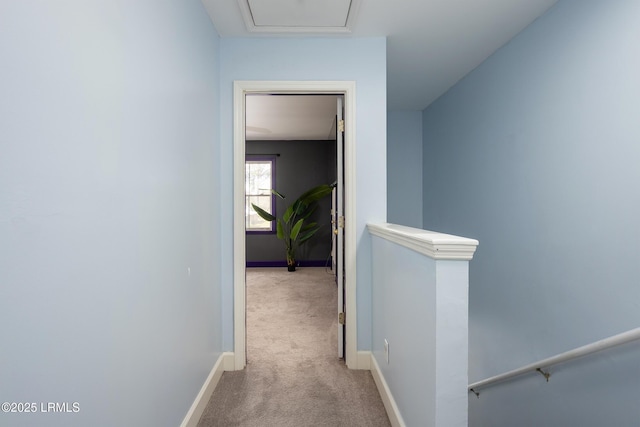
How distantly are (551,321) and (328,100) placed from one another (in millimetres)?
3068

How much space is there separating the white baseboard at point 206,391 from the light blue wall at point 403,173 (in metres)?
2.82

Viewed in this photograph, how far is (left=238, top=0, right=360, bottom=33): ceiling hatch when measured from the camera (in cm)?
196

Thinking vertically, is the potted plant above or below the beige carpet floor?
above

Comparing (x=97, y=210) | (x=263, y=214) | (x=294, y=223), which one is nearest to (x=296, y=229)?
(x=294, y=223)

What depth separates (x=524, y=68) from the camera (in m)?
2.38

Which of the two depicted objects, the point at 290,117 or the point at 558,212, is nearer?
the point at 558,212

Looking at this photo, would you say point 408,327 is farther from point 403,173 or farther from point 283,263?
point 283,263

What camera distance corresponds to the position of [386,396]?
1.87 m

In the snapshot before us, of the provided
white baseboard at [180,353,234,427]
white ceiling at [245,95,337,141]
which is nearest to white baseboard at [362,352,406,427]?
white baseboard at [180,353,234,427]

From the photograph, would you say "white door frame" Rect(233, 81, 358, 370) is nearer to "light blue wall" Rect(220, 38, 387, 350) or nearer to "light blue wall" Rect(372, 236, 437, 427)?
"light blue wall" Rect(220, 38, 387, 350)

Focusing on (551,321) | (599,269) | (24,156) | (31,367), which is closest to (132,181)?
(24,156)

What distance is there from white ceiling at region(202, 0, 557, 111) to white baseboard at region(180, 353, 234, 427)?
2166mm

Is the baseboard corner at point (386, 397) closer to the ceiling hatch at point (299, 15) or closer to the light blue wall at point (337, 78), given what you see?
the light blue wall at point (337, 78)

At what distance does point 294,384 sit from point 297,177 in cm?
468
